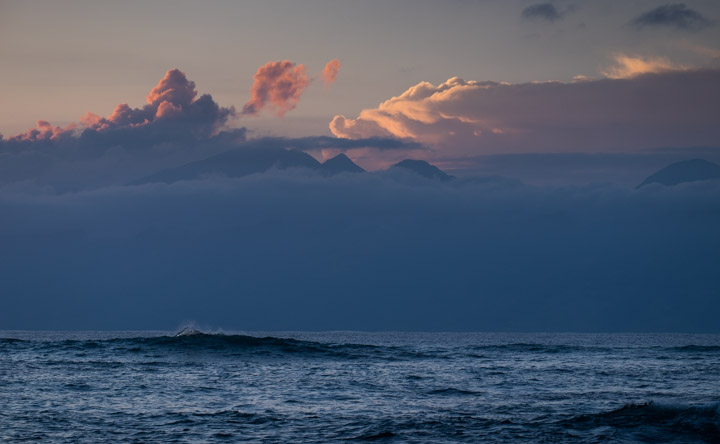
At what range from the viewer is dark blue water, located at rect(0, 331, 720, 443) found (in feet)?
76.9

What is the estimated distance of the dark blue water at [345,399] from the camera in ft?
76.9

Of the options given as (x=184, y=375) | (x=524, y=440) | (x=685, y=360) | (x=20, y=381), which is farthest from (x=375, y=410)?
(x=685, y=360)

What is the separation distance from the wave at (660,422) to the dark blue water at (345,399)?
0.21 feet

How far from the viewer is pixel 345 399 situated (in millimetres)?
31906

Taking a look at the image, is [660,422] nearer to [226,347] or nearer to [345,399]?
[345,399]

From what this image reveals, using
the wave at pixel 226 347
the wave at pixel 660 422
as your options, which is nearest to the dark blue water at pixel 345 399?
the wave at pixel 660 422

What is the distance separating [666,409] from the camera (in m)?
28.1

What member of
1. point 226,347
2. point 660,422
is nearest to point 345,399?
point 660,422

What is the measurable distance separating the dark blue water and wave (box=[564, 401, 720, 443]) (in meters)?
0.07

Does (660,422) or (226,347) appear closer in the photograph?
(660,422)

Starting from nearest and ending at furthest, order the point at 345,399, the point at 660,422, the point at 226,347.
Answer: the point at 660,422, the point at 345,399, the point at 226,347

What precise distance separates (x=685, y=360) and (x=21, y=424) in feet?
190

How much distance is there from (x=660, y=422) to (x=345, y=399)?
1421cm

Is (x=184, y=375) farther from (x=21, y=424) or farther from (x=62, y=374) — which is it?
(x=21, y=424)
